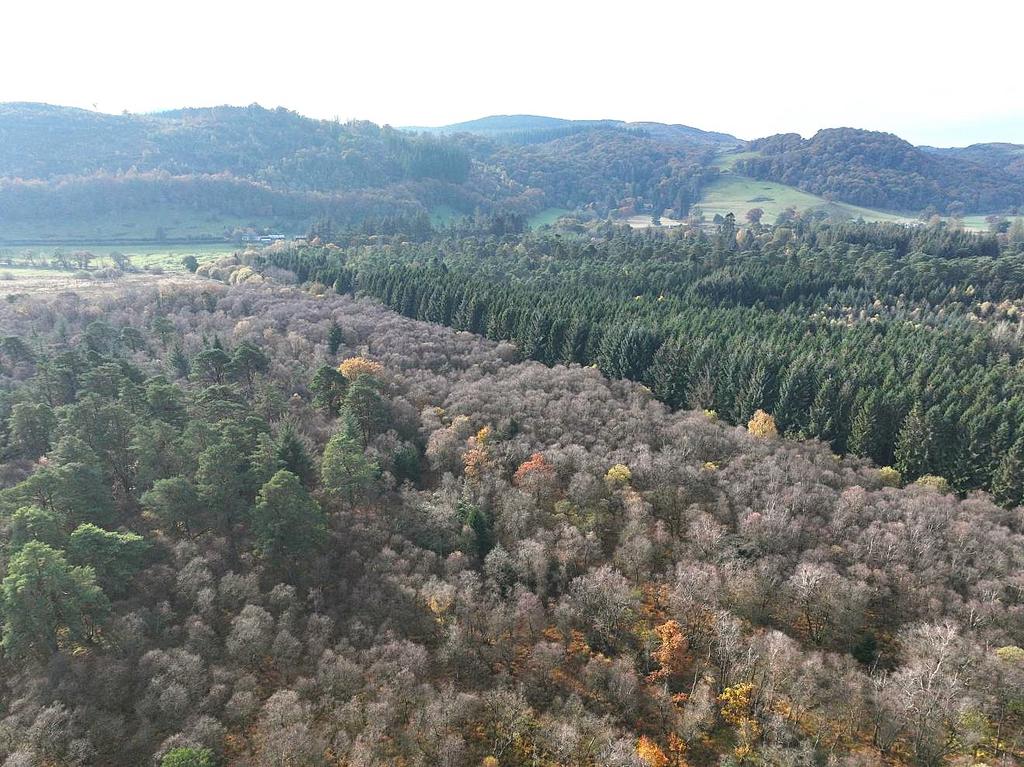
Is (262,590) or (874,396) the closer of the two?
(262,590)

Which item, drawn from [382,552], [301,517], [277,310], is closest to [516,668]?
[382,552]

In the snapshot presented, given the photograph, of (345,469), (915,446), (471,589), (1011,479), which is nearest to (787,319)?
(915,446)

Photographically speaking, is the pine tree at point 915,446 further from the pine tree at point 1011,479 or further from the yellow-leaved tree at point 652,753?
the yellow-leaved tree at point 652,753

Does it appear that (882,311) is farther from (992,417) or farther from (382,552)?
(382,552)

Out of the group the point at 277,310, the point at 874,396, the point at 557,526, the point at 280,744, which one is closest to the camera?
the point at 280,744

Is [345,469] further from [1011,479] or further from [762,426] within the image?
[1011,479]

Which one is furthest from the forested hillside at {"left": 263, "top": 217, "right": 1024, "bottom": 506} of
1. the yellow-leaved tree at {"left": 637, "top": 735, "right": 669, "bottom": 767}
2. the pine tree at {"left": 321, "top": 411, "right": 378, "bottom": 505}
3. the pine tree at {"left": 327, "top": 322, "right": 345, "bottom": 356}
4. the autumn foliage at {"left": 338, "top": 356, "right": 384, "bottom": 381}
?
the yellow-leaved tree at {"left": 637, "top": 735, "right": 669, "bottom": 767}

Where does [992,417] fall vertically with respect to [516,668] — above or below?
above
